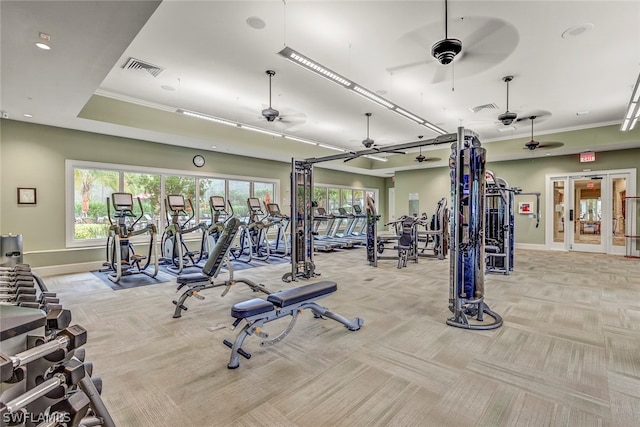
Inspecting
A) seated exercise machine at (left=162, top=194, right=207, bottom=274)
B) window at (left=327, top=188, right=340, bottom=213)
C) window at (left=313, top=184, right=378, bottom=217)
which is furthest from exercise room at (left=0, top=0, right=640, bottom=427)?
window at (left=327, top=188, right=340, bottom=213)

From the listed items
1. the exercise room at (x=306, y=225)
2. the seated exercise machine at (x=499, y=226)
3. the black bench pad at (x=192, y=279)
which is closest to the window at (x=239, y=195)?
the exercise room at (x=306, y=225)

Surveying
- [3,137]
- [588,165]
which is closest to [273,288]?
[3,137]

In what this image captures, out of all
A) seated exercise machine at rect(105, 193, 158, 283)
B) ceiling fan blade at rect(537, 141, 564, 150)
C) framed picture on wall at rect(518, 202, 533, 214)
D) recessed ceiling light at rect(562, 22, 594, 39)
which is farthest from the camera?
framed picture on wall at rect(518, 202, 533, 214)

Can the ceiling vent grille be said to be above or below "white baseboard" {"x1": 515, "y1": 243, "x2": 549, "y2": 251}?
above

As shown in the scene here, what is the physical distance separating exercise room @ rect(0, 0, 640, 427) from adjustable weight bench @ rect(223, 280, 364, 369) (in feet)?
0.08

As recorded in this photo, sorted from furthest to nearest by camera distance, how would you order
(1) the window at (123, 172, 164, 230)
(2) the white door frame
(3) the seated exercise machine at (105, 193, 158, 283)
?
(2) the white door frame → (1) the window at (123, 172, 164, 230) → (3) the seated exercise machine at (105, 193, 158, 283)

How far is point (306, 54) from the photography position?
4.61m

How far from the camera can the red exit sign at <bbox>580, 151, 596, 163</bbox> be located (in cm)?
894

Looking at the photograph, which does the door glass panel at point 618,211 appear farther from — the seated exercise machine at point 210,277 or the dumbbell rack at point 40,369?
the dumbbell rack at point 40,369

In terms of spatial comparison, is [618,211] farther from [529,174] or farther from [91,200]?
[91,200]

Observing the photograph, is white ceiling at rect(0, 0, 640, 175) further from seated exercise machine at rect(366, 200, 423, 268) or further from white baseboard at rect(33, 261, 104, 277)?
white baseboard at rect(33, 261, 104, 277)

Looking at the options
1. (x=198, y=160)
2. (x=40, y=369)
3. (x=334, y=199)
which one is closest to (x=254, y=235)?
(x=198, y=160)

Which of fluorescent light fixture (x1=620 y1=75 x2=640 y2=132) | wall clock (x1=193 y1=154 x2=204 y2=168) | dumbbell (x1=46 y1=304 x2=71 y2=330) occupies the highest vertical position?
fluorescent light fixture (x1=620 y1=75 x2=640 y2=132)

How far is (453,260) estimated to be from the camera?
358cm
